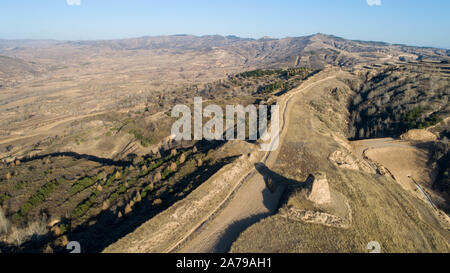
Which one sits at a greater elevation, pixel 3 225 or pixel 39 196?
pixel 39 196

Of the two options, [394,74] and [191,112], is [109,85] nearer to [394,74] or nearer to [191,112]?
[191,112]

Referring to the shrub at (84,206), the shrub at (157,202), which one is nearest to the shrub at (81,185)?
the shrub at (84,206)

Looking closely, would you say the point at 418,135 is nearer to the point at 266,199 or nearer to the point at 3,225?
the point at 266,199

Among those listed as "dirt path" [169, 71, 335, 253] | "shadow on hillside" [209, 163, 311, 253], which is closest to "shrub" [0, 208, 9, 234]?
"dirt path" [169, 71, 335, 253]

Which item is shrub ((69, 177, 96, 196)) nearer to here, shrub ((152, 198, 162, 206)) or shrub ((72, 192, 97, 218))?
shrub ((72, 192, 97, 218))

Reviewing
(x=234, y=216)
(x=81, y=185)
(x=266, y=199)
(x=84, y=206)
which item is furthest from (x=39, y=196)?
(x=266, y=199)

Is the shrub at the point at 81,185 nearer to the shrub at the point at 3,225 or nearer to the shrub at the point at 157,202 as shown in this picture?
the shrub at the point at 3,225

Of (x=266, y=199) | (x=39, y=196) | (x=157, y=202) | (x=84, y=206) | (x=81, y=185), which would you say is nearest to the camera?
(x=266, y=199)
